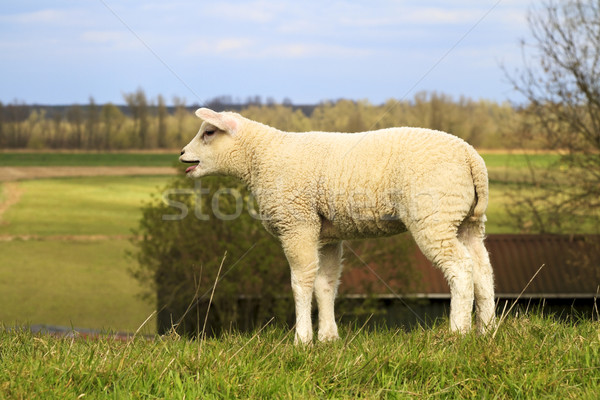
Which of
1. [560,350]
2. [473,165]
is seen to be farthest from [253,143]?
[560,350]

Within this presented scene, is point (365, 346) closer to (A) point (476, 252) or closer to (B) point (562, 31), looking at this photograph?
(A) point (476, 252)

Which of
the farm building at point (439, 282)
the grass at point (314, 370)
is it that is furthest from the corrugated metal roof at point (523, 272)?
the grass at point (314, 370)

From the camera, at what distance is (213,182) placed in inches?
676

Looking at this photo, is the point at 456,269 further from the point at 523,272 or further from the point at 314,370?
the point at 523,272

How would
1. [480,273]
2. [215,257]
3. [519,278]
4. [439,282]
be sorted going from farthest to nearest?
[519,278] → [439,282] → [215,257] → [480,273]

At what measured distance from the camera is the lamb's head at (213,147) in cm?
692

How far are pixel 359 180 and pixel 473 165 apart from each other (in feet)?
3.59

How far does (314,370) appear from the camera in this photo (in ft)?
16.0

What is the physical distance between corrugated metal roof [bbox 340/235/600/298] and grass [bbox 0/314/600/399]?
44.1 feet

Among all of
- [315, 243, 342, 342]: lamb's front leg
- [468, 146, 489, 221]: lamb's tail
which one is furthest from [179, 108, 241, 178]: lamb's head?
[468, 146, 489, 221]: lamb's tail

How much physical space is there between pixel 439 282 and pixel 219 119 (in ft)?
47.7

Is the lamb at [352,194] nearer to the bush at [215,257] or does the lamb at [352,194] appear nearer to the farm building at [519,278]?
the bush at [215,257]

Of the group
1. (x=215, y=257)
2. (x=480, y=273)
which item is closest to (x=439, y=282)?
(x=215, y=257)

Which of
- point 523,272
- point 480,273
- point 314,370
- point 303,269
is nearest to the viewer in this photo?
point 314,370
